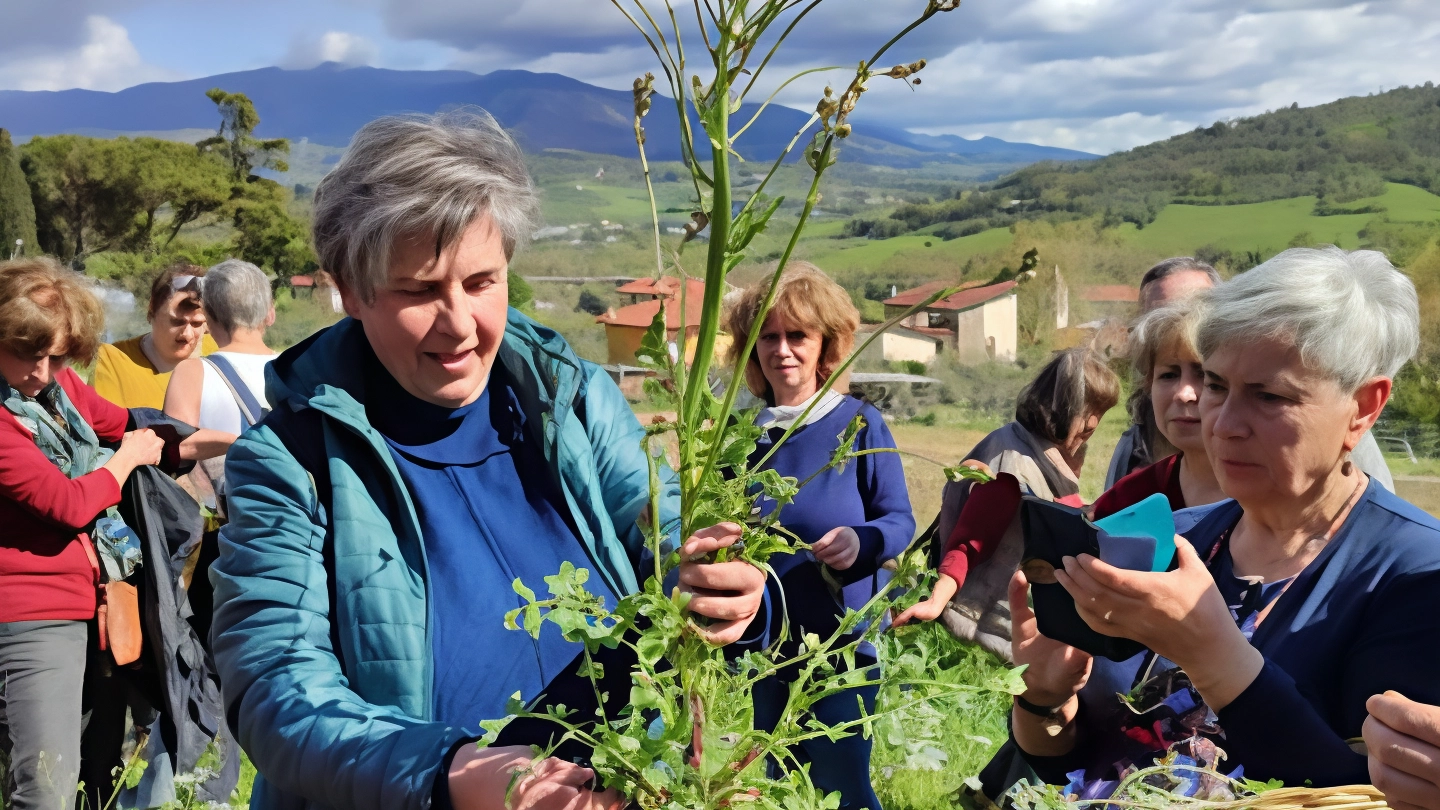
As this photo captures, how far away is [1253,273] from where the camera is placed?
1934mm

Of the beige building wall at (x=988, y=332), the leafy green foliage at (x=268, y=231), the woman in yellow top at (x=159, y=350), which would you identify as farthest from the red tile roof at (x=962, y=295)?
the leafy green foliage at (x=268, y=231)

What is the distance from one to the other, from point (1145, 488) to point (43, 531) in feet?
10.9

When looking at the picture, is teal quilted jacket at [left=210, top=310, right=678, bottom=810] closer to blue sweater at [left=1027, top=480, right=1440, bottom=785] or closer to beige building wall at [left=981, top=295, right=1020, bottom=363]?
blue sweater at [left=1027, top=480, right=1440, bottom=785]

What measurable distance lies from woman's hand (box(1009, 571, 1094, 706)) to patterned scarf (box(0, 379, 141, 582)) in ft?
9.98

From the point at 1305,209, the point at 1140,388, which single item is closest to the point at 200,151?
the point at 1305,209

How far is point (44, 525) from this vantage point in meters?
3.37

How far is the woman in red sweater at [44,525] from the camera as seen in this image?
3299mm

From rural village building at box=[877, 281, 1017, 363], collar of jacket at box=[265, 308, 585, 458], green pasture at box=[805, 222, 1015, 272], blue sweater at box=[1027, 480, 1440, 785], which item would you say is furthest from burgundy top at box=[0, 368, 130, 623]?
green pasture at box=[805, 222, 1015, 272]

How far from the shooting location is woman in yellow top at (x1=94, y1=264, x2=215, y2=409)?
4.85 metres

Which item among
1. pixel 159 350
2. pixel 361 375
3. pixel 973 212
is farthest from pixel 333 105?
pixel 361 375

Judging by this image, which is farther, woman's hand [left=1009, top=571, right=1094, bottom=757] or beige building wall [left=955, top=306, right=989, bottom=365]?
beige building wall [left=955, top=306, right=989, bottom=365]

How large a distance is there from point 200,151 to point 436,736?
29007 millimetres

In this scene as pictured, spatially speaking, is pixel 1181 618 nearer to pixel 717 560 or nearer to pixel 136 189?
pixel 717 560

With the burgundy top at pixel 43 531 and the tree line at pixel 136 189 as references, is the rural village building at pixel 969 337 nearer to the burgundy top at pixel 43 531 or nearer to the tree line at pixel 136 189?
the burgundy top at pixel 43 531
